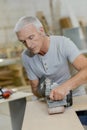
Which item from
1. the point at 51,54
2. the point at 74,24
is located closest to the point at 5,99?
the point at 51,54

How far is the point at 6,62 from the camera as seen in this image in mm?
4805

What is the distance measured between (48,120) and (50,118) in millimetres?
40

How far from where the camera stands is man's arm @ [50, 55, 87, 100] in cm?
184

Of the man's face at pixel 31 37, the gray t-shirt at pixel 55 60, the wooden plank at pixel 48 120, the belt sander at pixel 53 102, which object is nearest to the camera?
the wooden plank at pixel 48 120

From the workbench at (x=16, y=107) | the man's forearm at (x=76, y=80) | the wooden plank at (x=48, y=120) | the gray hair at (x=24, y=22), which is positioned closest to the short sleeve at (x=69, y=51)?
the man's forearm at (x=76, y=80)

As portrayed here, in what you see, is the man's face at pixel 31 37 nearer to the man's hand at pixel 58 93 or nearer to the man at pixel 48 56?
the man at pixel 48 56

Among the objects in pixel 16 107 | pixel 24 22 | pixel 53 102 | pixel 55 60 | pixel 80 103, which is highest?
pixel 24 22

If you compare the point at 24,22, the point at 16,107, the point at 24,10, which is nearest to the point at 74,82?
the point at 24,22

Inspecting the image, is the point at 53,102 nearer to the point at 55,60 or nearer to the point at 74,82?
the point at 74,82

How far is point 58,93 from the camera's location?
6.01 ft

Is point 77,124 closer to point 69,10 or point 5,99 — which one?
point 5,99

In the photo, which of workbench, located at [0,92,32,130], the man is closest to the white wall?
workbench, located at [0,92,32,130]

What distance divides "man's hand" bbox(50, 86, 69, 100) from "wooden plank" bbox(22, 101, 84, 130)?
11cm

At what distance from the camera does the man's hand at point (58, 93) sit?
183 cm
